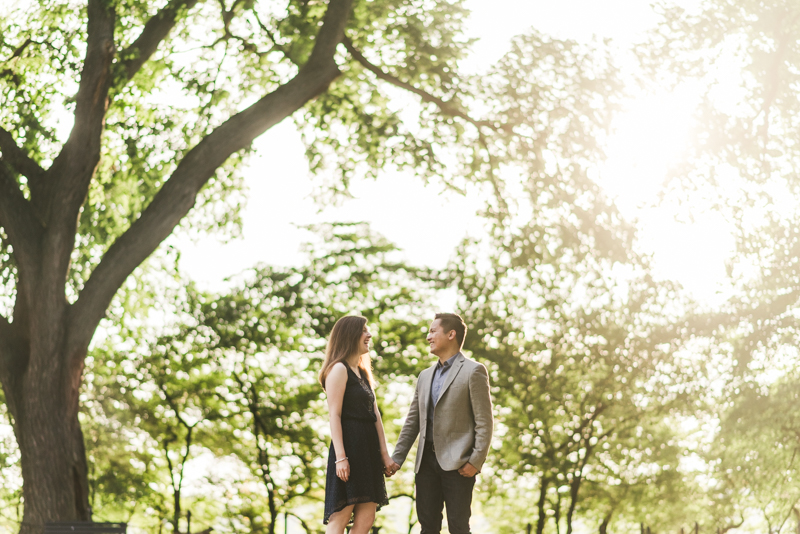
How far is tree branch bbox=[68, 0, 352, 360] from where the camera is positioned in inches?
366

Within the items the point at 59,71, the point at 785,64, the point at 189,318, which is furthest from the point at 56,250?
the point at 189,318

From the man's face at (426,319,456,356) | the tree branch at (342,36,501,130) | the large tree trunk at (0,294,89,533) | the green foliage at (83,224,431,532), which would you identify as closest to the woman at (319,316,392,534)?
the man's face at (426,319,456,356)

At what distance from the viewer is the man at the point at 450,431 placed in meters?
5.30

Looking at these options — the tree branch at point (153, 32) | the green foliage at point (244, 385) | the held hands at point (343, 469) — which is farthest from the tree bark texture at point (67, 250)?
the green foliage at point (244, 385)

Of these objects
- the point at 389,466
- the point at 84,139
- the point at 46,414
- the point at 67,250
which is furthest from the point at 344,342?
the point at 84,139

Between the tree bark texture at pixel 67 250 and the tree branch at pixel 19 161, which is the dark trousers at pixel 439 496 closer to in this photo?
the tree bark texture at pixel 67 250

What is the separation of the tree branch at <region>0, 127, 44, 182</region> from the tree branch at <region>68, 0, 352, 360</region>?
1458 millimetres

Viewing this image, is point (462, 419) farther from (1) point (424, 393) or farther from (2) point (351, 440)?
(2) point (351, 440)

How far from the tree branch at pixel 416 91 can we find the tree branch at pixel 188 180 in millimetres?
1867

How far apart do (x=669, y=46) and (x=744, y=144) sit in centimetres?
206

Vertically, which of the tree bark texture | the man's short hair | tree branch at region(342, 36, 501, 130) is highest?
tree branch at region(342, 36, 501, 130)

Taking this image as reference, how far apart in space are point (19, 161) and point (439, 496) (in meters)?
7.23

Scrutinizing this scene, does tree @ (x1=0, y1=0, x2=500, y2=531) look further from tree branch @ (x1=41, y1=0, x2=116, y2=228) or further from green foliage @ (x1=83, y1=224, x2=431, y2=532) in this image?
green foliage @ (x1=83, y1=224, x2=431, y2=532)

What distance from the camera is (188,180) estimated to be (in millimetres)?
9805
